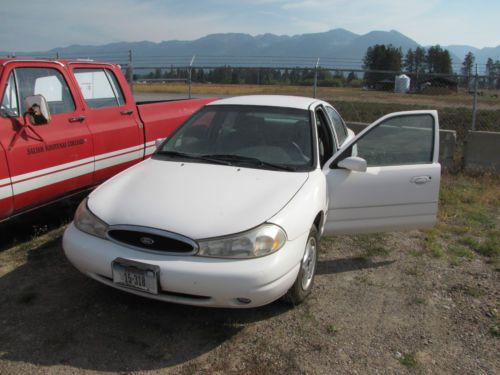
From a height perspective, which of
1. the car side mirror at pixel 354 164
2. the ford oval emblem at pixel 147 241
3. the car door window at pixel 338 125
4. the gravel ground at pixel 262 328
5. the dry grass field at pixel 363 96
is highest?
the dry grass field at pixel 363 96

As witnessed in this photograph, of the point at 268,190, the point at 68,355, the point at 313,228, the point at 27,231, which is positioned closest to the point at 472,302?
the point at 313,228

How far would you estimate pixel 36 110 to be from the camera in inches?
164

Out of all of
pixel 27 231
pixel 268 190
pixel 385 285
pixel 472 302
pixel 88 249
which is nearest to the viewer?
pixel 88 249

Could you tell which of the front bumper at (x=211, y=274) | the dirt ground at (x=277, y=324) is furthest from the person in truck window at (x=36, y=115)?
the front bumper at (x=211, y=274)

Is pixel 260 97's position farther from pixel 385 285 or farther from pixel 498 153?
pixel 498 153

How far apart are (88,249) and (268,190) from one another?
51.5 inches

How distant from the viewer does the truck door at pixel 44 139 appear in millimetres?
4094

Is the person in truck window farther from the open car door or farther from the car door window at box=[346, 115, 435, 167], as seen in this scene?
the car door window at box=[346, 115, 435, 167]

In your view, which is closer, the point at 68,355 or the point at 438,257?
the point at 68,355

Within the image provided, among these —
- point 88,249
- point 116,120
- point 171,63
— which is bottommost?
point 88,249

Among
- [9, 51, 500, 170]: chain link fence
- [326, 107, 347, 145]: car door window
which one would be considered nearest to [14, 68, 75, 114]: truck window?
[326, 107, 347, 145]: car door window

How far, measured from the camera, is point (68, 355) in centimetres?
286

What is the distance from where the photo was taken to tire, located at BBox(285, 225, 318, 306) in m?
3.35

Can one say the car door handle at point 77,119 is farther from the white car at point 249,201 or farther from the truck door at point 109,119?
the white car at point 249,201
